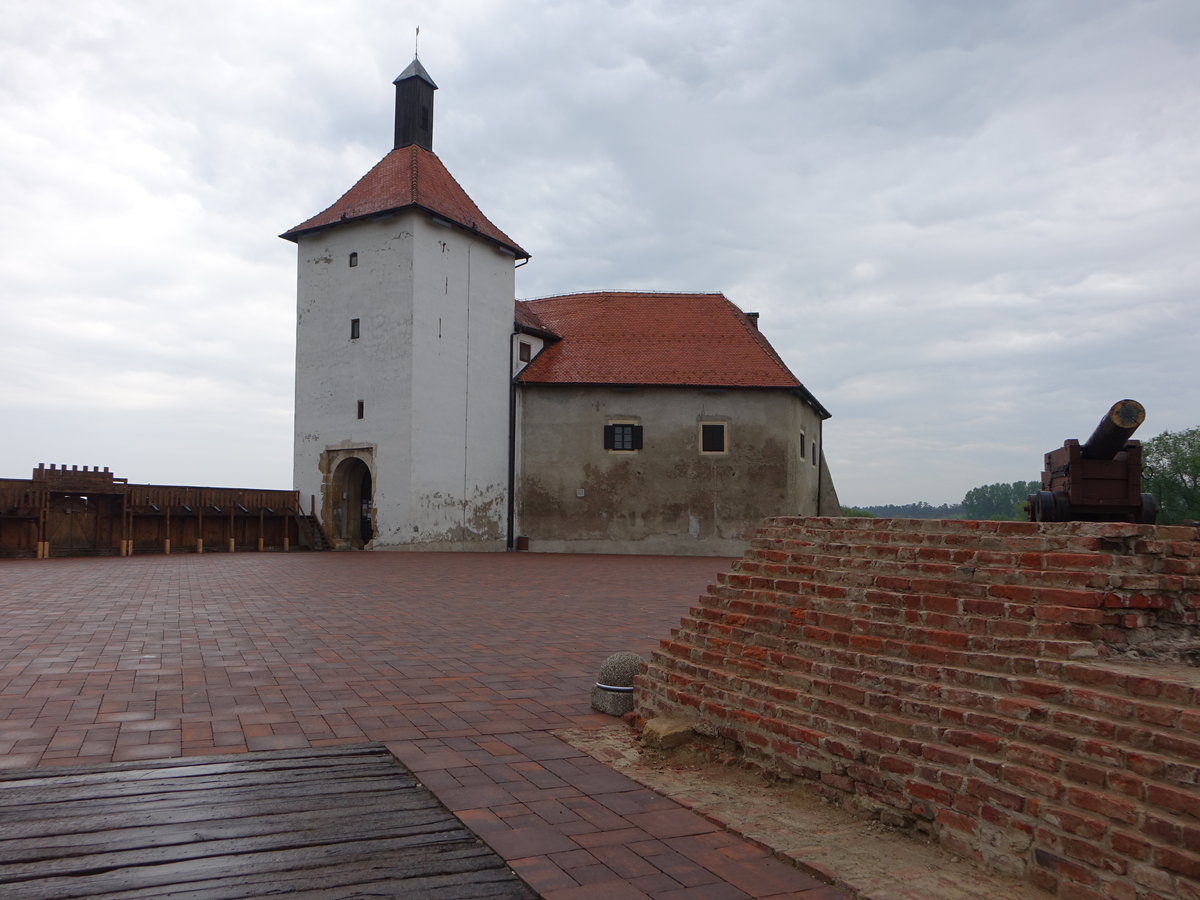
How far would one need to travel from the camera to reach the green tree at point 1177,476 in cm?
5056

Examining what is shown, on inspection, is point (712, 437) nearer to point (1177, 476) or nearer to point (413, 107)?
point (413, 107)

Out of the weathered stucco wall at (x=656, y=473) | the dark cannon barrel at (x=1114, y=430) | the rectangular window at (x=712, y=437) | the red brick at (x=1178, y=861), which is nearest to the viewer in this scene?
the red brick at (x=1178, y=861)

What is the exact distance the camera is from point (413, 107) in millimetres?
28250

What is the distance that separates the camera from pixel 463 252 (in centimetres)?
2589

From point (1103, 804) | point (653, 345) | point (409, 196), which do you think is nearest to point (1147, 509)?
Result: point (1103, 804)

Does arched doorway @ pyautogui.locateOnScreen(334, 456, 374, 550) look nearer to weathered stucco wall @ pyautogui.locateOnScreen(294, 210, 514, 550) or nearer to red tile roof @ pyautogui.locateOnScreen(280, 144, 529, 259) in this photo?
weathered stucco wall @ pyautogui.locateOnScreen(294, 210, 514, 550)

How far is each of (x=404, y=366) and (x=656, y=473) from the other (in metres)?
8.25

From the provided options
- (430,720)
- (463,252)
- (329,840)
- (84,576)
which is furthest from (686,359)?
(329,840)

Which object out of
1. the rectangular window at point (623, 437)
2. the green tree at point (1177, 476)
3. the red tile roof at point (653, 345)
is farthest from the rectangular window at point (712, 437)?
the green tree at point (1177, 476)

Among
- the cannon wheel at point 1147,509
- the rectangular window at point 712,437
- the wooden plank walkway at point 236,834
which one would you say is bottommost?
the wooden plank walkway at point 236,834

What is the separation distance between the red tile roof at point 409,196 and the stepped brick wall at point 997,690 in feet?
71.3

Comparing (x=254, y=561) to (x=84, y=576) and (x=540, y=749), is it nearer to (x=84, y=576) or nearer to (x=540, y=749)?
(x=84, y=576)

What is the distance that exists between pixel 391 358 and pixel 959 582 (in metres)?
21.9

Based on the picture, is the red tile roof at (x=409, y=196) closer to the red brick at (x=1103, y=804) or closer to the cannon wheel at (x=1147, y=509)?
the cannon wheel at (x=1147, y=509)
